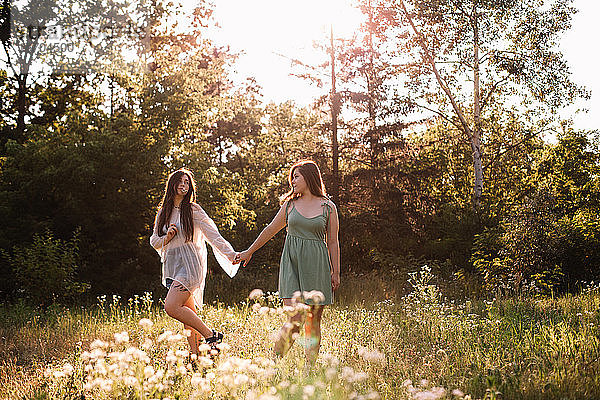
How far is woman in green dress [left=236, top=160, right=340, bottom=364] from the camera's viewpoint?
5648mm

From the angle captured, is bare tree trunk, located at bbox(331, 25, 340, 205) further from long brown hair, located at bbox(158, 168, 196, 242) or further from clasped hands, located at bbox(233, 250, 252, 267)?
clasped hands, located at bbox(233, 250, 252, 267)

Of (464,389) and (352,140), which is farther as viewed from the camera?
(352,140)

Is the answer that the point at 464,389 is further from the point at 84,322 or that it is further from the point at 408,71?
the point at 408,71

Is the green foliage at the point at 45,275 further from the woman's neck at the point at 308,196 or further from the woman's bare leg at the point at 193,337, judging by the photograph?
the woman's neck at the point at 308,196

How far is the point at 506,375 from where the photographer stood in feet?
15.4

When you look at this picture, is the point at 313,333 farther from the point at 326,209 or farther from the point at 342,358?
the point at 326,209

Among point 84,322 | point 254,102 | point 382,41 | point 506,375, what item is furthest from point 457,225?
point 254,102

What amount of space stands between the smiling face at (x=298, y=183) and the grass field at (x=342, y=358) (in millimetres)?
1297

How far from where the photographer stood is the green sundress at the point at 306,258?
5.66m

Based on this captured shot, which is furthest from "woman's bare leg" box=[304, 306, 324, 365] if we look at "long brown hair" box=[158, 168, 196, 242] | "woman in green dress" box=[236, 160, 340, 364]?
"long brown hair" box=[158, 168, 196, 242]

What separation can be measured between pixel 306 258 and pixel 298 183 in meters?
0.72

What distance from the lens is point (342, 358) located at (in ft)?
18.7

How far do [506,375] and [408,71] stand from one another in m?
16.4

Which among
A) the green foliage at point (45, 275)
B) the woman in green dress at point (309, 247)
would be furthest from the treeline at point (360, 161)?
the woman in green dress at point (309, 247)
